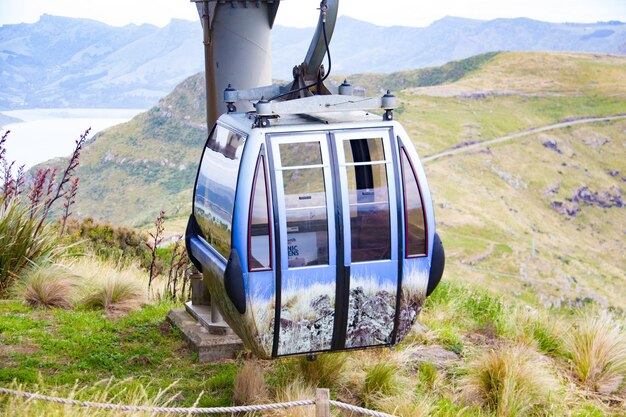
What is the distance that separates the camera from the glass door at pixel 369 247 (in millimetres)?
6125

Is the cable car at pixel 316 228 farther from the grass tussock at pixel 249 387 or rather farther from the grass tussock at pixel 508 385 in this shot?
the grass tussock at pixel 508 385

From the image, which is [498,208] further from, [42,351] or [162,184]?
[42,351]

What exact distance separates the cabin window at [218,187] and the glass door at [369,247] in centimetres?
75

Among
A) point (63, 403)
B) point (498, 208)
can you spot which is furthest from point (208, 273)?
point (498, 208)

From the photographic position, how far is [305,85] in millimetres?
6988

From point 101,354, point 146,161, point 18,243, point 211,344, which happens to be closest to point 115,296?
point 18,243

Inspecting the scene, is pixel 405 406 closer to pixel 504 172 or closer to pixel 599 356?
pixel 599 356

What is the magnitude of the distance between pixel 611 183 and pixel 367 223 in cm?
12837

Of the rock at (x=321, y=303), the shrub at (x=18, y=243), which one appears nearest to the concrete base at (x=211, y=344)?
the rock at (x=321, y=303)

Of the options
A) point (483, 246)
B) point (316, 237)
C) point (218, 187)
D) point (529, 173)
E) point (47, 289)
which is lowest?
point (483, 246)

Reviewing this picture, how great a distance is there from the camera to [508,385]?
25.0 ft

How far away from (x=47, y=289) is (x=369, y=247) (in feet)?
15.8

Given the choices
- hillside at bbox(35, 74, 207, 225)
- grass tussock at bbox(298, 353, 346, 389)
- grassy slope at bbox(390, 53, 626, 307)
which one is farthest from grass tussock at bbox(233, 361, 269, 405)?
hillside at bbox(35, 74, 207, 225)

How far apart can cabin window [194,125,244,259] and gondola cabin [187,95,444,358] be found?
0.01 metres
